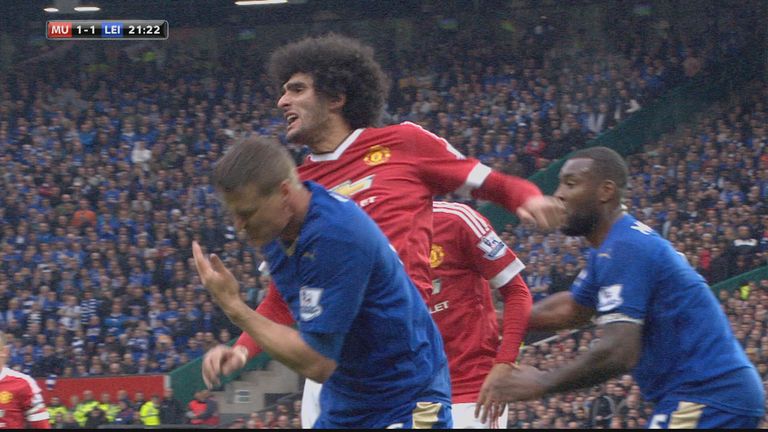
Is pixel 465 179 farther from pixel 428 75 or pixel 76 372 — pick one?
pixel 428 75

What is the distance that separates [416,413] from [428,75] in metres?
21.4

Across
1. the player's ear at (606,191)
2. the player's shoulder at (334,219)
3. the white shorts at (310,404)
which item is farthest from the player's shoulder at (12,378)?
the player's shoulder at (334,219)

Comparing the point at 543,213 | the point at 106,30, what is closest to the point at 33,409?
the point at 543,213

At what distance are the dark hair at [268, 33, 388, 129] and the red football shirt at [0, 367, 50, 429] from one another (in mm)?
5146

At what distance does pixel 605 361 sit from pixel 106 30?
23350 mm

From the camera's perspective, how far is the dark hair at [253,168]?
3.61 meters

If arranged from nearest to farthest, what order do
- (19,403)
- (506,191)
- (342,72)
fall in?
1. (506,191)
2. (342,72)
3. (19,403)

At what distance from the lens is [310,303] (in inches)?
146

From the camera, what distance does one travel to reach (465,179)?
502 cm

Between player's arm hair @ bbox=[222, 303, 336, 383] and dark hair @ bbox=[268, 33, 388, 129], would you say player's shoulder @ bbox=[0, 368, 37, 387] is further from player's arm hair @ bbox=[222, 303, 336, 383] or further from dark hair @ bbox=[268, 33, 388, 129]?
player's arm hair @ bbox=[222, 303, 336, 383]

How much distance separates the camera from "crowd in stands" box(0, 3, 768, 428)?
57.1 ft

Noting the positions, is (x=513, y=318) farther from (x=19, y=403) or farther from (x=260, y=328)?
(x=19, y=403)

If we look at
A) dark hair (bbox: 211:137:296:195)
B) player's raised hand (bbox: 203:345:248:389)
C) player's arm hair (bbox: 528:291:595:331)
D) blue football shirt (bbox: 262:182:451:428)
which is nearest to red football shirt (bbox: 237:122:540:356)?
player's arm hair (bbox: 528:291:595:331)

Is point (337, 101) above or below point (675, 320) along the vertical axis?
above
